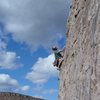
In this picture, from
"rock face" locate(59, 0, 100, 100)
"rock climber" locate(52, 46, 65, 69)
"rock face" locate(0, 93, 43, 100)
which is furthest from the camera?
"rock face" locate(0, 93, 43, 100)

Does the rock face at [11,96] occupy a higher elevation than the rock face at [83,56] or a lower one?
higher

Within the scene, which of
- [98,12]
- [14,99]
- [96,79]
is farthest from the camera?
[14,99]

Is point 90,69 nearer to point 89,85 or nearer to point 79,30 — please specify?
point 89,85

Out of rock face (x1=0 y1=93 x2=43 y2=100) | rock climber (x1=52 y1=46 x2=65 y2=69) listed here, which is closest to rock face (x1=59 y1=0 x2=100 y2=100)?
rock climber (x1=52 y1=46 x2=65 y2=69)

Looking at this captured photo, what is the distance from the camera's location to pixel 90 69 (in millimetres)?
15117

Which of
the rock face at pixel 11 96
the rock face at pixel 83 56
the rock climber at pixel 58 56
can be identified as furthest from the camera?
the rock face at pixel 11 96

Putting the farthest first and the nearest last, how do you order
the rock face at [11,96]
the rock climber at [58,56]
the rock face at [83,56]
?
the rock face at [11,96] < the rock climber at [58,56] < the rock face at [83,56]

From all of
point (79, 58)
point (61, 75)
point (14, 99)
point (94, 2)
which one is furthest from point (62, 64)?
point (14, 99)

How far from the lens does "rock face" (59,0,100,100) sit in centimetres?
1466

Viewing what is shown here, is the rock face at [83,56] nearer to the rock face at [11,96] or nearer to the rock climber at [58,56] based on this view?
the rock climber at [58,56]

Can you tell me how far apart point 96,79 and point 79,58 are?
11.1 feet

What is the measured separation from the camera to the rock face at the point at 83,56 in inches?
577

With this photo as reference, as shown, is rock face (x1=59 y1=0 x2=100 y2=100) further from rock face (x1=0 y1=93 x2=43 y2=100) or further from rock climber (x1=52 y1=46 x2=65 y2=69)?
rock face (x1=0 y1=93 x2=43 y2=100)

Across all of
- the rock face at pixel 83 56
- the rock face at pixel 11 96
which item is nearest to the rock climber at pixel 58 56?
the rock face at pixel 83 56
